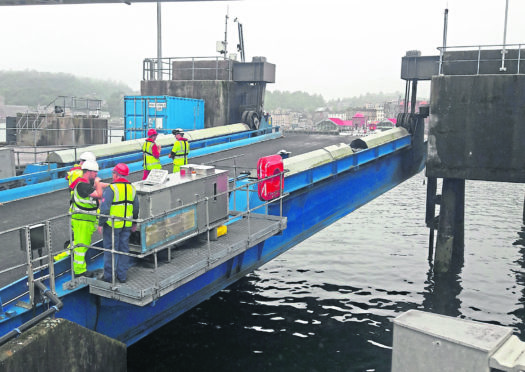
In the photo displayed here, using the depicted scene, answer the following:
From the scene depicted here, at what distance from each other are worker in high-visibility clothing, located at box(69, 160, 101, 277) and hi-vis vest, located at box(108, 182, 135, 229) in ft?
1.71

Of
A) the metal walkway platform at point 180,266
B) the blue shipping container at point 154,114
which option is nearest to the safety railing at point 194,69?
the blue shipping container at point 154,114

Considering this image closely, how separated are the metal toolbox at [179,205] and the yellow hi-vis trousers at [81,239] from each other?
0.69 meters

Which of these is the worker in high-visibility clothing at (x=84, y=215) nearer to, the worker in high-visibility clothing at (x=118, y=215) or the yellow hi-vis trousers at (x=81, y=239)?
the yellow hi-vis trousers at (x=81, y=239)

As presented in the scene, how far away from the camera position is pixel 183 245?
8.39 m

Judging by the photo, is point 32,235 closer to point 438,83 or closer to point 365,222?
point 438,83

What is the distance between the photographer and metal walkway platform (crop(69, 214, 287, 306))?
6.61 m

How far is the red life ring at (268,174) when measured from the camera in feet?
33.4

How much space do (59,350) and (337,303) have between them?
9.73 m

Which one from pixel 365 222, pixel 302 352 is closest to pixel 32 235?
pixel 302 352

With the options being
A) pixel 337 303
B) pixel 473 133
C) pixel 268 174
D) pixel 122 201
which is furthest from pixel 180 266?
pixel 473 133

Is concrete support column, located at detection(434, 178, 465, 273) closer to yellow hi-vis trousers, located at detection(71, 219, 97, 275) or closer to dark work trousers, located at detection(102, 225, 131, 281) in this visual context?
dark work trousers, located at detection(102, 225, 131, 281)

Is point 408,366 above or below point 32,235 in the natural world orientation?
below

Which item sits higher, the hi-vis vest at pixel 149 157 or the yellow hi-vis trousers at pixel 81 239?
the hi-vis vest at pixel 149 157

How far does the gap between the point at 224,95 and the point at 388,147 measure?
35.9ft
